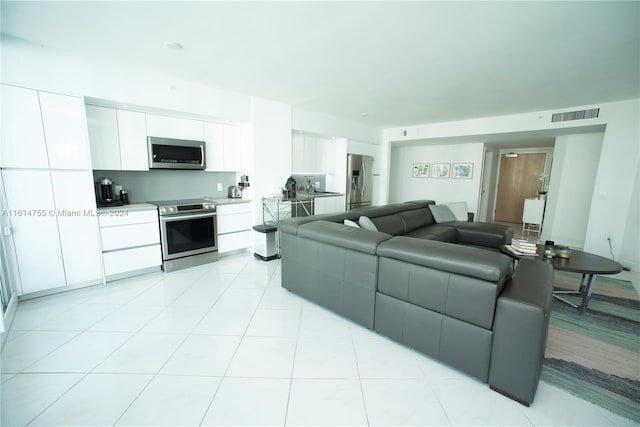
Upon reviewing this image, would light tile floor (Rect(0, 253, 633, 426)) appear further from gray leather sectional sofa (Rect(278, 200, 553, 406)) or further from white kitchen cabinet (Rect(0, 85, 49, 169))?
white kitchen cabinet (Rect(0, 85, 49, 169))

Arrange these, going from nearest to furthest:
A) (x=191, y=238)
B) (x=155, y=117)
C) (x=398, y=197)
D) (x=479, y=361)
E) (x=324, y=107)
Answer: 1. (x=479, y=361)
2. (x=155, y=117)
3. (x=191, y=238)
4. (x=324, y=107)
5. (x=398, y=197)

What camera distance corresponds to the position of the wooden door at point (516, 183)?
7.70 metres

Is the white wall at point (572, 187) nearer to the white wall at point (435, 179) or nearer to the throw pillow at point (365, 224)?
the white wall at point (435, 179)

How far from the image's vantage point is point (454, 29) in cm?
216

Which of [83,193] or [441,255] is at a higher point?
[83,193]

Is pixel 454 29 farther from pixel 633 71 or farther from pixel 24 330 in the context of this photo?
pixel 24 330

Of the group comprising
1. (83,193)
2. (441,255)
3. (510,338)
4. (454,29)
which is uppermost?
(454,29)

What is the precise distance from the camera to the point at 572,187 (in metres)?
5.17

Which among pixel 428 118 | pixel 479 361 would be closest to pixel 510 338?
pixel 479 361

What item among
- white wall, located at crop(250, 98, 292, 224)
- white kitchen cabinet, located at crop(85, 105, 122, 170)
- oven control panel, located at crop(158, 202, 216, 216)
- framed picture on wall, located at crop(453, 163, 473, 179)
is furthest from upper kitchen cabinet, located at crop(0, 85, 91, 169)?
framed picture on wall, located at crop(453, 163, 473, 179)

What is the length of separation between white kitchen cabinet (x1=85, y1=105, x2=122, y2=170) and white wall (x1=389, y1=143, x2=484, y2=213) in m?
6.82

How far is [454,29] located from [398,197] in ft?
19.9

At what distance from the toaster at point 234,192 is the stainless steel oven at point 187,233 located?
65cm

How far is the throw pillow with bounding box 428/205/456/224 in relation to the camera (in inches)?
199
